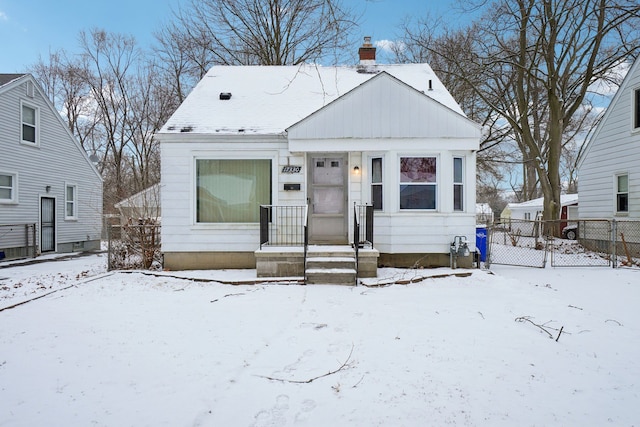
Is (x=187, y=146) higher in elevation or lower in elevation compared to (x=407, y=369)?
higher

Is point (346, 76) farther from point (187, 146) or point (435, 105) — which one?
point (187, 146)

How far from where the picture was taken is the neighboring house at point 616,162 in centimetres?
1136

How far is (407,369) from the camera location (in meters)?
3.37

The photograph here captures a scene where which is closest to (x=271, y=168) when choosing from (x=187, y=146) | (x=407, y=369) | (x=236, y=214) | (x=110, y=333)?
(x=236, y=214)

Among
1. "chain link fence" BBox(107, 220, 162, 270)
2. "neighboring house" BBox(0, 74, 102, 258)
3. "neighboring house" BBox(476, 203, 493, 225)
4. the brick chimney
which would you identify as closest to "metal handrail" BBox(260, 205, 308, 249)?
"chain link fence" BBox(107, 220, 162, 270)

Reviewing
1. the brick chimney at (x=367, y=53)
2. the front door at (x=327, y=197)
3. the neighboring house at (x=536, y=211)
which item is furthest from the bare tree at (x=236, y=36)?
the neighboring house at (x=536, y=211)

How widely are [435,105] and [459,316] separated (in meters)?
4.83

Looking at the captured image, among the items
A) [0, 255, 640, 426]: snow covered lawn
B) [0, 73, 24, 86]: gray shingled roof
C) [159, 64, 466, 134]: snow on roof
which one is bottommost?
[0, 255, 640, 426]: snow covered lawn

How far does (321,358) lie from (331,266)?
351cm

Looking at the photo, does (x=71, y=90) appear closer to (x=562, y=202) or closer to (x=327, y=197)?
(x=327, y=197)

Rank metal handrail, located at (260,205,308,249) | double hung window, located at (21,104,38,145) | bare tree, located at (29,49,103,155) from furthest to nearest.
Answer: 1. bare tree, located at (29,49,103,155)
2. double hung window, located at (21,104,38,145)
3. metal handrail, located at (260,205,308,249)

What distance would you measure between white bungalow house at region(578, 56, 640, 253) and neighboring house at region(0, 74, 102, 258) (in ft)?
59.0

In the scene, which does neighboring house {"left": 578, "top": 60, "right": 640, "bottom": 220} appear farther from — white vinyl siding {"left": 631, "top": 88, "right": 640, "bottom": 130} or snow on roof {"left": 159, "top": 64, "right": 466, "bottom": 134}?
snow on roof {"left": 159, "top": 64, "right": 466, "bottom": 134}

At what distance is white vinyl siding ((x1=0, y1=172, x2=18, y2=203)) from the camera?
1208cm
